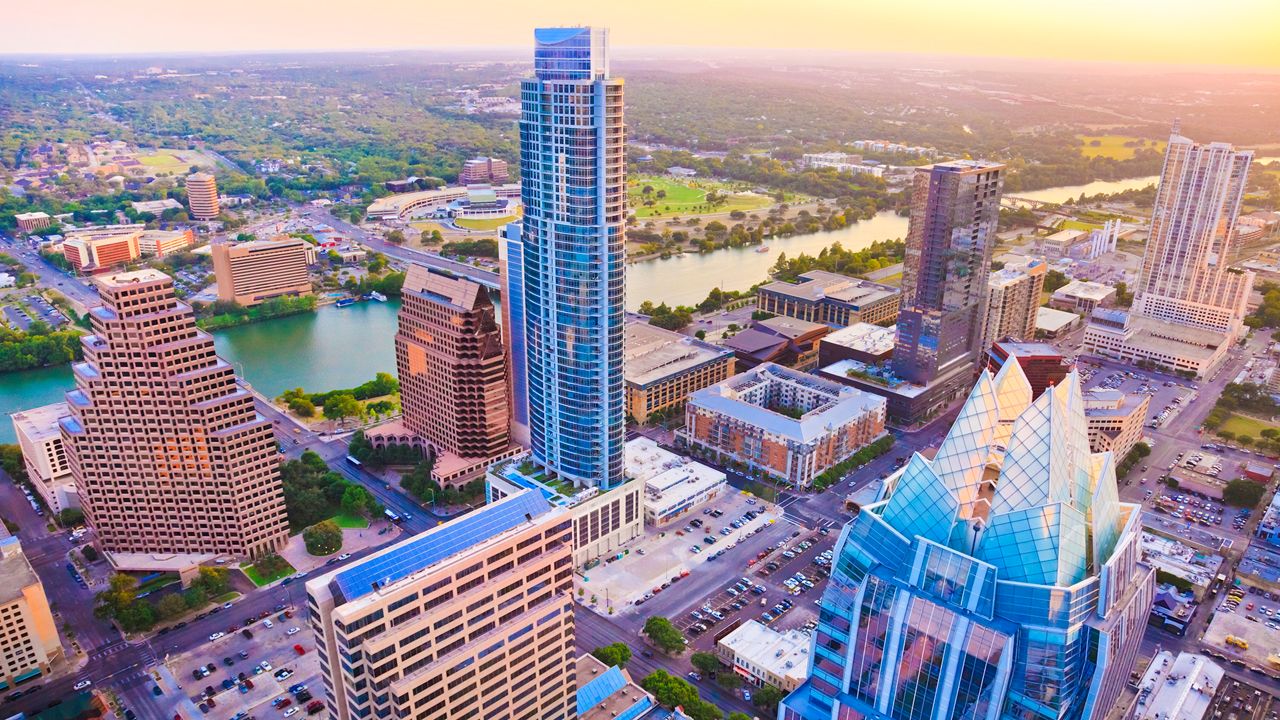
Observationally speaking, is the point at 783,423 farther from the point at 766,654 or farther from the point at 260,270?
the point at 260,270

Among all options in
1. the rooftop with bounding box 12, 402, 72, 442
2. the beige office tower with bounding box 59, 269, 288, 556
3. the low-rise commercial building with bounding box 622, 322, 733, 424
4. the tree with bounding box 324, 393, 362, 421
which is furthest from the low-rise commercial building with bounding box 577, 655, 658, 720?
the rooftop with bounding box 12, 402, 72, 442

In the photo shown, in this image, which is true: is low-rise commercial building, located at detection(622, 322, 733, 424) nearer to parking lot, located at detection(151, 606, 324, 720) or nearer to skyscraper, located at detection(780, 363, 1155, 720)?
parking lot, located at detection(151, 606, 324, 720)

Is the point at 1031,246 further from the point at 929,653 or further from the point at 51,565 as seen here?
the point at 51,565

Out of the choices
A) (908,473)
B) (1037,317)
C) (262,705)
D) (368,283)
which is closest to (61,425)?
(262,705)

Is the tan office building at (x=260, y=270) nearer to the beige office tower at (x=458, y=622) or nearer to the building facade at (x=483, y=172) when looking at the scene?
the building facade at (x=483, y=172)

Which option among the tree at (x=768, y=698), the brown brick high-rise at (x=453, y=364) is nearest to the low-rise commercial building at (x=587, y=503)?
the brown brick high-rise at (x=453, y=364)
